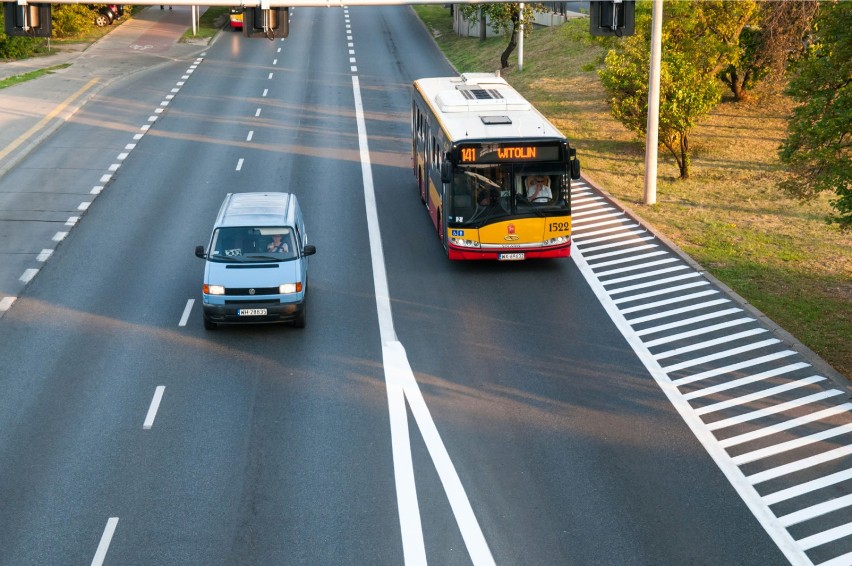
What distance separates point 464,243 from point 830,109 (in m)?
8.01

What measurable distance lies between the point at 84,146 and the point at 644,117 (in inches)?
742

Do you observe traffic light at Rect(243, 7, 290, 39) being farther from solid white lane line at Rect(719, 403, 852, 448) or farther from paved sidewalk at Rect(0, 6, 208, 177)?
paved sidewalk at Rect(0, 6, 208, 177)

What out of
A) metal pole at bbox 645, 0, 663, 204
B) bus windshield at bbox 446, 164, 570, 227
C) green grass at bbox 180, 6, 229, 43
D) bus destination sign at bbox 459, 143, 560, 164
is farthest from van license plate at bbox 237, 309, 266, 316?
green grass at bbox 180, 6, 229, 43

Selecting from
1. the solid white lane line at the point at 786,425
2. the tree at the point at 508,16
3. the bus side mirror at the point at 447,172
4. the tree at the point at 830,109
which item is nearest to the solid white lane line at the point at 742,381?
the solid white lane line at the point at 786,425

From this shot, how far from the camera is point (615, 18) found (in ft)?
73.5

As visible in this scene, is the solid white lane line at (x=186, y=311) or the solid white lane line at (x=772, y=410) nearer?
the solid white lane line at (x=772, y=410)

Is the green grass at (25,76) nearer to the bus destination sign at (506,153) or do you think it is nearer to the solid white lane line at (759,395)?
the bus destination sign at (506,153)

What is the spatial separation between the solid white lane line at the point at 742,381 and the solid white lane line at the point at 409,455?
15.0 ft

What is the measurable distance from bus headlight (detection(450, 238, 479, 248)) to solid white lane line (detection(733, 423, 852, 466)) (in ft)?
30.0

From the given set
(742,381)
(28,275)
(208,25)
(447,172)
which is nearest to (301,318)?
(447,172)

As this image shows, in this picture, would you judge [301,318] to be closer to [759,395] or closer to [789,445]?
[759,395]

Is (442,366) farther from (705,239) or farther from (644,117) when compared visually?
(644,117)

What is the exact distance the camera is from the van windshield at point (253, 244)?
68.3ft

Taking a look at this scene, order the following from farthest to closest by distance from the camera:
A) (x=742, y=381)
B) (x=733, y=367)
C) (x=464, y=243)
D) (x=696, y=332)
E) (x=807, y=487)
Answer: (x=464, y=243), (x=696, y=332), (x=733, y=367), (x=742, y=381), (x=807, y=487)
